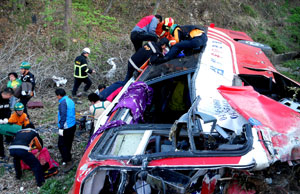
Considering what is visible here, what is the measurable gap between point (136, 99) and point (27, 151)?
6.58 ft

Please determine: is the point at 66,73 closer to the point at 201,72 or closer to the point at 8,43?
the point at 8,43

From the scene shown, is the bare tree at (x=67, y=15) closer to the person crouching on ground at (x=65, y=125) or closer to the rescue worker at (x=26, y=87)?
the rescue worker at (x=26, y=87)

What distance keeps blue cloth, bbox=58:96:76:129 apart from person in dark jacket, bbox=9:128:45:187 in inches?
19.1

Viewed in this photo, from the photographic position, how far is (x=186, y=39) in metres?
5.94

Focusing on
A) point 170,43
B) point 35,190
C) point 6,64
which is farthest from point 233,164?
point 6,64

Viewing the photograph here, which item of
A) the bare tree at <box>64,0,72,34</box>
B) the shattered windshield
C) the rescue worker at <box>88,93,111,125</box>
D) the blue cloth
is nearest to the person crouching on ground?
the blue cloth

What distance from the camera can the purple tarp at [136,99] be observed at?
4137 millimetres

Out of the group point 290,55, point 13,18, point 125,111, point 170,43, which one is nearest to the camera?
point 125,111

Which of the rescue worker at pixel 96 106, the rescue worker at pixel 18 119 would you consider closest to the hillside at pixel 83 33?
the rescue worker at pixel 18 119

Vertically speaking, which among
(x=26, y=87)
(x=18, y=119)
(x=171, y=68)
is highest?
(x=171, y=68)

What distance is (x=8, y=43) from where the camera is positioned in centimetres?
1046

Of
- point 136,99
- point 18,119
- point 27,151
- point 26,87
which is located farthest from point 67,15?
point 136,99

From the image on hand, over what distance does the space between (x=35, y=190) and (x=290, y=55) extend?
1170 cm

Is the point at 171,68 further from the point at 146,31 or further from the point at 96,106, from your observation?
the point at 146,31
